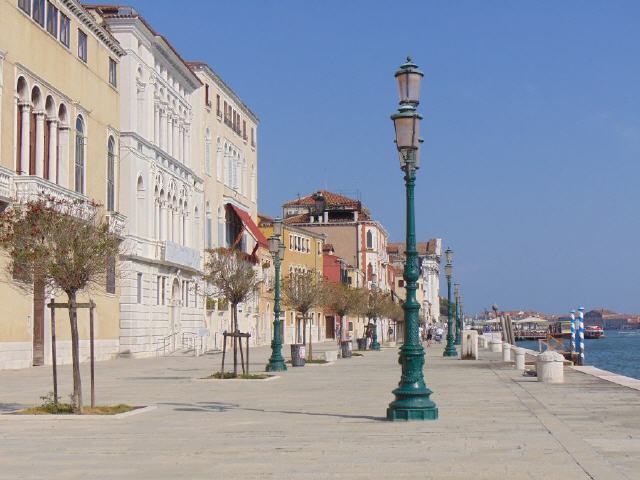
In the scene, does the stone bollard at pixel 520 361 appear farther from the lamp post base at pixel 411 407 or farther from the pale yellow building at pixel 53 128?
the lamp post base at pixel 411 407

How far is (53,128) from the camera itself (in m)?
39.7

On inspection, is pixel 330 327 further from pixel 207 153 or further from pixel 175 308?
pixel 175 308

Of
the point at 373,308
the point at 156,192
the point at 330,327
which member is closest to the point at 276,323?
the point at 156,192

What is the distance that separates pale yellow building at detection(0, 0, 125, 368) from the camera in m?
34.9

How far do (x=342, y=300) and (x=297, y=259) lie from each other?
114ft

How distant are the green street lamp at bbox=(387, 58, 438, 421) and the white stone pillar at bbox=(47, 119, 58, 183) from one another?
81.5 ft

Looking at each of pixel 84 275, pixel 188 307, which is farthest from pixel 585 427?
pixel 188 307

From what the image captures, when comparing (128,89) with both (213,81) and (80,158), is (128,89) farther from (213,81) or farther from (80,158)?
(213,81)

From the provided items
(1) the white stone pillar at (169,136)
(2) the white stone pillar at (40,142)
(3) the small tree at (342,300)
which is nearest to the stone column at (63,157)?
(2) the white stone pillar at (40,142)

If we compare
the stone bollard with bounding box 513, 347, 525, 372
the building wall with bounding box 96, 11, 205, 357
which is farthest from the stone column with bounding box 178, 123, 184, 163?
the stone bollard with bounding box 513, 347, 525, 372

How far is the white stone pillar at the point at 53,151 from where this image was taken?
39406mm

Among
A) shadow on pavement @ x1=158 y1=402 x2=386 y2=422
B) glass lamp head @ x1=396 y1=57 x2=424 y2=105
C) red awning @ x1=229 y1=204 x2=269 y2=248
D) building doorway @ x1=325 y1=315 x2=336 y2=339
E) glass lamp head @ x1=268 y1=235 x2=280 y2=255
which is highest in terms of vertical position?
red awning @ x1=229 y1=204 x2=269 y2=248

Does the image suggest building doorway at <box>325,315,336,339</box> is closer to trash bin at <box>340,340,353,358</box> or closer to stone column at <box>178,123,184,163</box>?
stone column at <box>178,123,184,163</box>

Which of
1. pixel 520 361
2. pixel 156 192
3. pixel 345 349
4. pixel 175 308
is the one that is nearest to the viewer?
pixel 520 361
